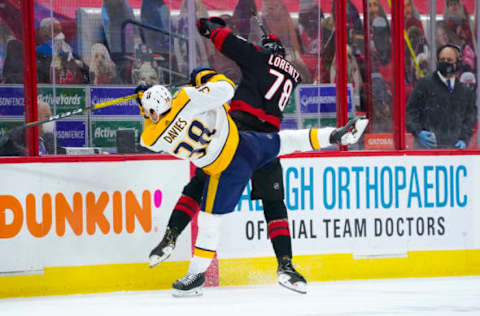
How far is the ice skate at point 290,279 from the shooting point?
13.3ft

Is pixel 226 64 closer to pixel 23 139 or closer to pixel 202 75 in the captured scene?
pixel 202 75

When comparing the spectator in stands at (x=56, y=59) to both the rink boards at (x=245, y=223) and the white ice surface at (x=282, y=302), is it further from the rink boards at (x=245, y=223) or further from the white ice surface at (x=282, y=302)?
the white ice surface at (x=282, y=302)

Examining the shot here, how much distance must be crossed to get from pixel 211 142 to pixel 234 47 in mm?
576

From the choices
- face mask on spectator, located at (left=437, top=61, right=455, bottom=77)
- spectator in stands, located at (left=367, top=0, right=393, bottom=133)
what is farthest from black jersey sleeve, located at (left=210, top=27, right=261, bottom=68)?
face mask on spectator, located at (left=437, top=61, right=455, bottom=77)

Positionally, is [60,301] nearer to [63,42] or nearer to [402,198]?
[63,42]

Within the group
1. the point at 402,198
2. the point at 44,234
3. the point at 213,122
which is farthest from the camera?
the point at 402,198

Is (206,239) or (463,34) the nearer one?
(206,239)

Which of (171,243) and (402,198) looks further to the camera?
(402,198)

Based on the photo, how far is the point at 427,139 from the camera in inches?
197

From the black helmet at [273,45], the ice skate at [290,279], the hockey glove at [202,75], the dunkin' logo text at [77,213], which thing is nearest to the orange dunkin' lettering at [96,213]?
the dunkin' logo text at [77,213]

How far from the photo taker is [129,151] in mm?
4496

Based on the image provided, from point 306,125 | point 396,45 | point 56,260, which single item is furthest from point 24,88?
point 396,45

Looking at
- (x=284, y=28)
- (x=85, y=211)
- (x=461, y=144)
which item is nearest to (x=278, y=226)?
(x=85, y=211)

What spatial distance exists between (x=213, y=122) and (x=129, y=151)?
745 millimetres
